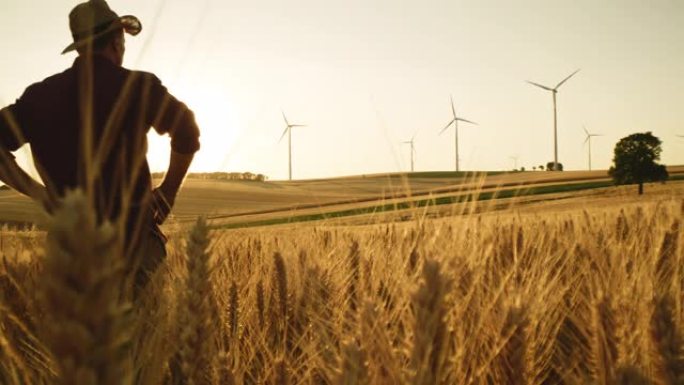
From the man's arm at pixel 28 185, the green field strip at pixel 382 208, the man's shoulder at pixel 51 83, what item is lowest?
the green field strip at pixel 382 208

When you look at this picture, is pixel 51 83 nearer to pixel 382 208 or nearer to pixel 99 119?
pixel 99 119

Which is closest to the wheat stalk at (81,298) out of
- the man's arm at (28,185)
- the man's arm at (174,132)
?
the man's arm at (28,185)

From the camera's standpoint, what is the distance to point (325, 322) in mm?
1718

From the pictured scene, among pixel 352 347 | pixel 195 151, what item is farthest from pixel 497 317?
pixel 195 151

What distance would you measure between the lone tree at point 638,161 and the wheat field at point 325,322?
45.7m

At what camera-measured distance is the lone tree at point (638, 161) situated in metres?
43.9

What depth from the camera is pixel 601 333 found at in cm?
129

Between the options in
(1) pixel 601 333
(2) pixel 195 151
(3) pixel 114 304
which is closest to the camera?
(3) pixel 114 304

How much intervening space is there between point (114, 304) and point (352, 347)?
1.21ft

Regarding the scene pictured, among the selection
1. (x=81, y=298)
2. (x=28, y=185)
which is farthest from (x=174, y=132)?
(x=81, y=298)

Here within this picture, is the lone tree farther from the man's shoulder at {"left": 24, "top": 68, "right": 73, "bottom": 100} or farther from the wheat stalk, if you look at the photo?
the wheat stalk

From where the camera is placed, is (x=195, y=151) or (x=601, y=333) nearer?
(x=601, y=333)

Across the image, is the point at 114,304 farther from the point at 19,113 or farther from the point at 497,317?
the point at 19,113

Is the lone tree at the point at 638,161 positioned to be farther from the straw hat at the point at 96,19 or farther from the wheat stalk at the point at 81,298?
the wheat stalk at the point at 81,298
